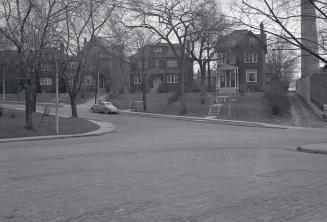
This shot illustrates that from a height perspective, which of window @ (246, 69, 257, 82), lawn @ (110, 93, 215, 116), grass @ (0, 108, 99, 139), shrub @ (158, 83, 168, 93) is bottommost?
grass @ (0, 108, 99, 139)

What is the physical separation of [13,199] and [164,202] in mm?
2919

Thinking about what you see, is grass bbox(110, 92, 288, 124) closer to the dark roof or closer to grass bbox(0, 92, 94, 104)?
the dark roof

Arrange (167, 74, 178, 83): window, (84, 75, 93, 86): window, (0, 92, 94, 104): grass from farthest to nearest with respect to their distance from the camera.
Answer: (167, 74, 178, 83): window < (84, 75, 93, 86): window < (0, 92, 94, 104): grass

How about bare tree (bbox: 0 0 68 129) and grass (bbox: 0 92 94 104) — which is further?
grass (bbox: 0 92 94 104)

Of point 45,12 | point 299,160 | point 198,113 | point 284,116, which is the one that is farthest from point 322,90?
point 299,160

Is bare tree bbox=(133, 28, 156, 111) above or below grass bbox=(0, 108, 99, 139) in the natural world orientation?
above

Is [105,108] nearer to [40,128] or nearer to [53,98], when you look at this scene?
[40,128]

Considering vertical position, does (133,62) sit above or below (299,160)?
above

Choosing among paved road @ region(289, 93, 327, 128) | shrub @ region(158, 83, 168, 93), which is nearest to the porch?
paved road @ region(289, 93, 327, 128)

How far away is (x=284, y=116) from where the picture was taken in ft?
153

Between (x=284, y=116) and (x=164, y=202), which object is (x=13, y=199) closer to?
(x=164, y=202)

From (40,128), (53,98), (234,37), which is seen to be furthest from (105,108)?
(53,98)

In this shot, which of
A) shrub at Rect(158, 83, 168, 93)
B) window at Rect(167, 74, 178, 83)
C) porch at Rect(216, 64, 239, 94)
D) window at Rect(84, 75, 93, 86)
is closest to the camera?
porch at Rect(216, 64, 239, 94)

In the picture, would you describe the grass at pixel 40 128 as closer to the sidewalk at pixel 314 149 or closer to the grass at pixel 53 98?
the sidewalk at pixel 314 149
